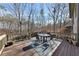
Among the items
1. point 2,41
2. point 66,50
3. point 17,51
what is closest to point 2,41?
point 2,41

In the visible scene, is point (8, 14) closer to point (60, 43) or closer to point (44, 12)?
point (44, 12)

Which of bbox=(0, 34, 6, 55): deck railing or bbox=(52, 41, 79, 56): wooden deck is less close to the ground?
bbox=(0, 34, 6, 55): deck railing

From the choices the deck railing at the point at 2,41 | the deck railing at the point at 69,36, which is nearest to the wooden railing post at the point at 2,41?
the deck railing at the point at 2,41

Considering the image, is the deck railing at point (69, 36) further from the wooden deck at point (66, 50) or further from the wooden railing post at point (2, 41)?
the wooden railing post at point (2, 41)

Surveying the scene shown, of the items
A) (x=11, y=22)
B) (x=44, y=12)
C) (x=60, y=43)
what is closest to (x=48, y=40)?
(x=60, y=43)

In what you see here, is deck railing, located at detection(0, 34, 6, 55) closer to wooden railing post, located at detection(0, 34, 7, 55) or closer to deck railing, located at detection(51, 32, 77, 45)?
wooden railing post, located at detection(0, 34, 7, 55)

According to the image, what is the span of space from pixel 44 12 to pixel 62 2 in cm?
17

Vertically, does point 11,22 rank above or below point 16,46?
above

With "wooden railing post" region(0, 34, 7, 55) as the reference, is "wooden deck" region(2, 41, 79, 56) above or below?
below

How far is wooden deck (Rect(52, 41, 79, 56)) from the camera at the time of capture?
1249 millimetres

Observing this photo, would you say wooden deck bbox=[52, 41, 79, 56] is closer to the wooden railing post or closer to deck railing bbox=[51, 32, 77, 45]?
deck railing bbox=[51, 32, 77, 45]

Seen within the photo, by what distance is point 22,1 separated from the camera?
4.21 ft

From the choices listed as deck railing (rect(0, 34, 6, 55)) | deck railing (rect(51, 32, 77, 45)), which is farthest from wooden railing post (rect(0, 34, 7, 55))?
deck railing (rect(51, 32, 77, 45))

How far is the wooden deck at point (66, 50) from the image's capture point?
4.10 feet
